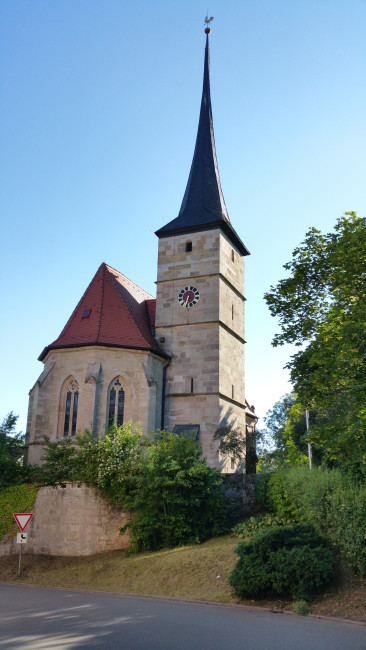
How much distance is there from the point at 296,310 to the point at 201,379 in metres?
10.2

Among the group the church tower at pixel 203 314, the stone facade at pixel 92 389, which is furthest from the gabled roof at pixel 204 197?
the stone facade at pixel 92 389

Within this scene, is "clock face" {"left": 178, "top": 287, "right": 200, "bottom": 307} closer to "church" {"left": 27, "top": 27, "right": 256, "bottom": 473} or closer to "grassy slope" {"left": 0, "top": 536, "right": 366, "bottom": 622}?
"church" {"left": 27, "top": 27, "right": 256, "bottom": 473}

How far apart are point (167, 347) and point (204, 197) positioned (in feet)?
30.1

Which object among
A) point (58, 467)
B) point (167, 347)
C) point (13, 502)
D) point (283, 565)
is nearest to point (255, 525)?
point (283, 565)

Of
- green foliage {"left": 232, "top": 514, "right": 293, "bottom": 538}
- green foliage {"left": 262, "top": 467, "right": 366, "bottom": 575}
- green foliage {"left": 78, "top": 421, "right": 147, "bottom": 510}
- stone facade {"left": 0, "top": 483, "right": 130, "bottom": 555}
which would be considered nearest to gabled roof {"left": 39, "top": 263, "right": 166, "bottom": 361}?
green foliage {"left": 78, "top": 421, "right": 147, "bottom": 510}

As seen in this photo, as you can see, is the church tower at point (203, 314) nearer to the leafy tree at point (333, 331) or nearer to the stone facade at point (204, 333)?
the stone facade at point (204, 333)

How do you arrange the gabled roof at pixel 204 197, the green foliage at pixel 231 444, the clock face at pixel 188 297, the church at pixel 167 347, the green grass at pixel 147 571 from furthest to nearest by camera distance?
the gabled roof at pixel 204 197
the clock face at pixel 188 297
the church at pixel 167 347
the green foliage at pixel 231 444
the green grass at pixel 147 571

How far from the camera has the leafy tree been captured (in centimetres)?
1296

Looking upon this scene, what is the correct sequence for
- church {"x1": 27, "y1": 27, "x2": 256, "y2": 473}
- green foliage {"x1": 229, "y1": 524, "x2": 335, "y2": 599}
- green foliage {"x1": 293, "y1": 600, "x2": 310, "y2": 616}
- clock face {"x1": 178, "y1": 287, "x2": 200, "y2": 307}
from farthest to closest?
1. clock face {"x1": 178, "y1": 287, "x2": 200, "y2": 307}
2. church {"x1": 27, "y1": 27, "x2": 256, "y2": 473}
3. green foliage {"x1": 229, "y1": 524, "x2": 335, "y2": 599}
4. green foliage {"x1": 293, "y1": 600, "x2": 310, "y2": 616}

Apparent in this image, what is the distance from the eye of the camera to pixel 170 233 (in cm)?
3038

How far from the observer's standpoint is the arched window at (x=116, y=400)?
2480cm

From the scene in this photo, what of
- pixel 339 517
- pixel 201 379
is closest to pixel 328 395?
pixel 339 517

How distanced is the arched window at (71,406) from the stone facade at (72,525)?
20.1 feet

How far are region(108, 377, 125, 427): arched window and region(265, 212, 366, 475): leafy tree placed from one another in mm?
10176
